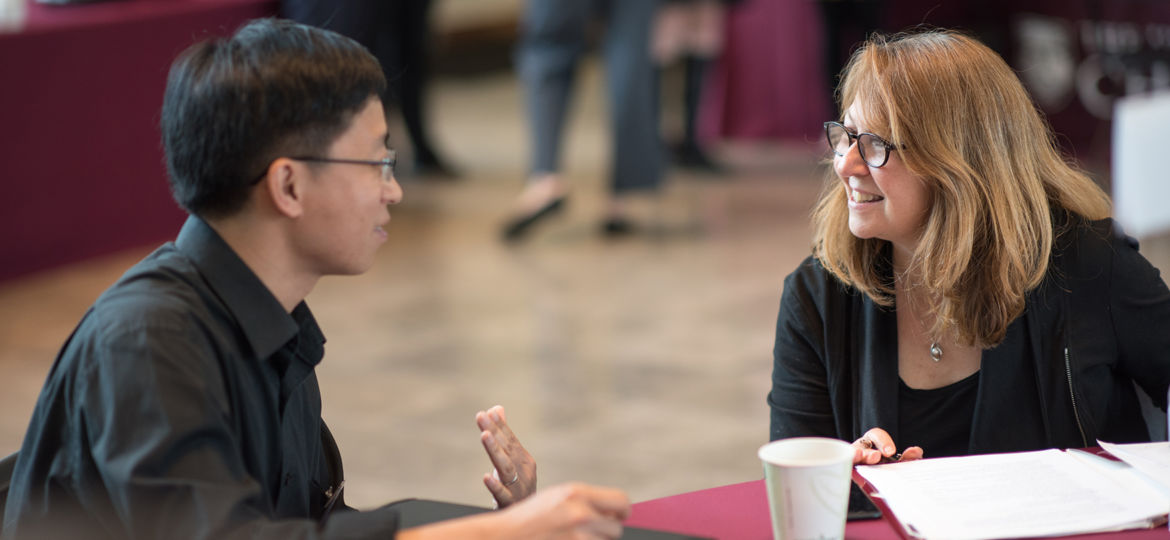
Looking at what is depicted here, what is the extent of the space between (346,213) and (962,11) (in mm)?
5295

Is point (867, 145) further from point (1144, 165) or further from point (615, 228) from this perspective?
point (615, 228)

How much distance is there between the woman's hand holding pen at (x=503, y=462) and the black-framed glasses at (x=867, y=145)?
549 millimetres

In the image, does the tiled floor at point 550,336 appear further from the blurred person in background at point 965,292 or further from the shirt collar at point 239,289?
the shirt collar at point 239,289

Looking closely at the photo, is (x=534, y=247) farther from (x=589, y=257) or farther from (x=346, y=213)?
(x=346, y=213)

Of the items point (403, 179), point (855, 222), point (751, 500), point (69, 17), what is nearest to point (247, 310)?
point (751, 500)

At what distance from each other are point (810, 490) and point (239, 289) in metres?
0.56

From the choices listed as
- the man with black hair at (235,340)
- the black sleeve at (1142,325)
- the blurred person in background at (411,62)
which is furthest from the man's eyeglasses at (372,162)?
the blurred person in background at (411,62)

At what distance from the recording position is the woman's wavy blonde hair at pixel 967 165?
1.53 metres

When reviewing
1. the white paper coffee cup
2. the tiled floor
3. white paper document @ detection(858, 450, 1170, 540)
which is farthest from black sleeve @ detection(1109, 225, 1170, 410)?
the tiled floor

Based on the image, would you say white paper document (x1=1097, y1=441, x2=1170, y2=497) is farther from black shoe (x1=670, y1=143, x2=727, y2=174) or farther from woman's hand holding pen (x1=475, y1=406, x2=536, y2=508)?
black shoe (x1=670, y1=143, x2=727, y2=174)

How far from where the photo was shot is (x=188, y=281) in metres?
1.17

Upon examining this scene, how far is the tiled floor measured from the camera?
9.78 ft

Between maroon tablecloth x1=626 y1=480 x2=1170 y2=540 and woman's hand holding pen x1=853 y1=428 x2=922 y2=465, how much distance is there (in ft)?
0.42

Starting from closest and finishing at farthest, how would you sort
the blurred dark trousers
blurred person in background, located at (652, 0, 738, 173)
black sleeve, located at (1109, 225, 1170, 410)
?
black sleeve, located at (1109, 225, 1170, 410) → the blurred dark trousers → blurred person in background, located at (652, 0, 738, 173)
